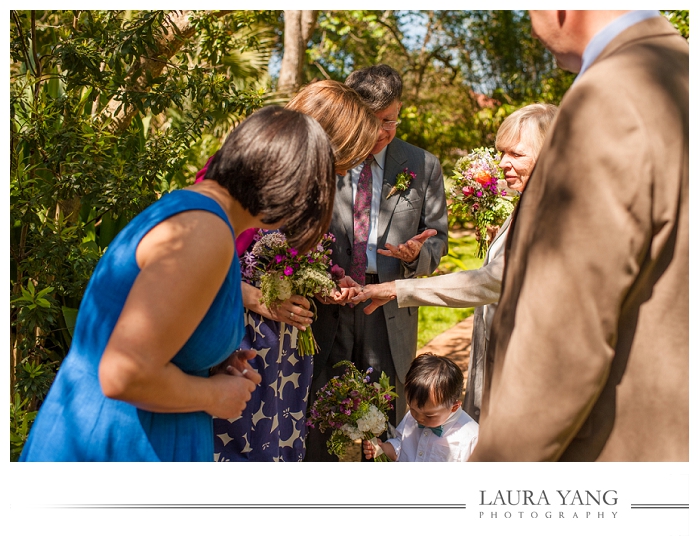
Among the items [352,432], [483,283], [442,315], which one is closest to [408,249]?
[483,283]

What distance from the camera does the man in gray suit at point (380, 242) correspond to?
12.2 feet

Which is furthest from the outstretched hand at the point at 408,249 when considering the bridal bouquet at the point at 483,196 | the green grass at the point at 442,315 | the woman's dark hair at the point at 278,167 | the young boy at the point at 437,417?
the green grass at the point at 442,315

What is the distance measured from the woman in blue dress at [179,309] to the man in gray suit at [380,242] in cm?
175

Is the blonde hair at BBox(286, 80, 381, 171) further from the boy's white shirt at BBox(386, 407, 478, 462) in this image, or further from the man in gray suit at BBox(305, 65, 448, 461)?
the boy's white shirt at BBox(386, 407, 478, 462)

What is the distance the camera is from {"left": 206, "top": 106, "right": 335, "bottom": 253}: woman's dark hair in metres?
1.81

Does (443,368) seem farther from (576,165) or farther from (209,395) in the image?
(576,165)

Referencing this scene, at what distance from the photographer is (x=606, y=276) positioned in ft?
4.60

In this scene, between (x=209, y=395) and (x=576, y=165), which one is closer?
(x=576, y=165)

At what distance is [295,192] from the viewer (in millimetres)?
1817

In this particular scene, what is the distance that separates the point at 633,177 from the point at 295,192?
851 millimetres

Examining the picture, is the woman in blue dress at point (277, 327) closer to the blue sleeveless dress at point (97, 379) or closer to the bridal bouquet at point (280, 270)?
the bridal bouquet at point (280, 270)

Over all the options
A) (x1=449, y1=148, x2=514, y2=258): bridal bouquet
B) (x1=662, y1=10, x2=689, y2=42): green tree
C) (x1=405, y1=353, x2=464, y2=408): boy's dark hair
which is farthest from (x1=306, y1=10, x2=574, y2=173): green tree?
(x1=405, y1=353, x2=464, y2=408): boy's dark hair
